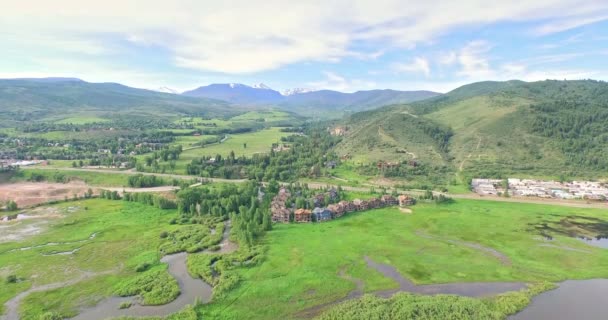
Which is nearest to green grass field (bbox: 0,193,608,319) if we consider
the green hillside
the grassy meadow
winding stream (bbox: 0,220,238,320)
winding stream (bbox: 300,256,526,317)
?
winding stream (bbox: 300,256,526,317)

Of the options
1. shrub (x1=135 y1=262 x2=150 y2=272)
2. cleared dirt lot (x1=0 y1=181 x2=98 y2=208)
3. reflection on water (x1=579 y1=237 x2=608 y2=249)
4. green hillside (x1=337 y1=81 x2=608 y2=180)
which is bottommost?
shrub (x1=135 y1=262 x2=150 y2=272)

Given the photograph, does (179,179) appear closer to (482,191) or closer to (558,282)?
(482,191)

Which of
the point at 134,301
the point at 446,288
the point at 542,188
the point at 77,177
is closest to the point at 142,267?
the point at 134,301

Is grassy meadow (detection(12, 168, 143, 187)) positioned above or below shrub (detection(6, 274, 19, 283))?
above

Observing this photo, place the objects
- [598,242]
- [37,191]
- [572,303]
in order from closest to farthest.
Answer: [572,303] → [598,242] → [37,191]

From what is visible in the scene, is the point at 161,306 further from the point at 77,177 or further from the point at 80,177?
the point at 77,177

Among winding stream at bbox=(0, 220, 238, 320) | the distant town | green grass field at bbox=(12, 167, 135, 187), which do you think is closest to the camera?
winding stream at bbox=(0, 220, 238, 320)

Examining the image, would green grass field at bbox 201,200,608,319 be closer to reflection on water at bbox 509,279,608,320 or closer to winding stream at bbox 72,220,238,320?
reflection on water at bbox 509,279,608,320
